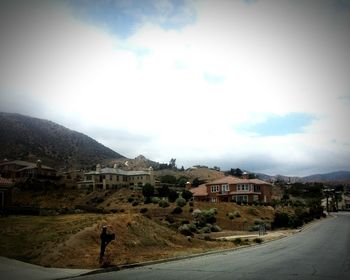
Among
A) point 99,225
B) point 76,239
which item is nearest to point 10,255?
point 76,239

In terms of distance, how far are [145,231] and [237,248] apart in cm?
660

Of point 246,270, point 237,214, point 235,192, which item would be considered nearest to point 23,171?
point 235,192

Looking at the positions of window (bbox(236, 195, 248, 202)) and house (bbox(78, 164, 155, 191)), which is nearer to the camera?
window (bbox(236, 195, 248, 202))

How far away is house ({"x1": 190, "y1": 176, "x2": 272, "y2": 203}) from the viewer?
8744cm

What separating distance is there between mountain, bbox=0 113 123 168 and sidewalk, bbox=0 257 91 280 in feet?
382

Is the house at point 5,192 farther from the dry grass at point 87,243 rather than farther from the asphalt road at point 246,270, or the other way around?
the asphalt road at point 246,270

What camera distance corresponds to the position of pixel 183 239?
90.6 ft

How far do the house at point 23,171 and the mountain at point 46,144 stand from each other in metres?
19.0

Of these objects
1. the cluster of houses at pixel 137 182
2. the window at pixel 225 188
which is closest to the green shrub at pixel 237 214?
the cluster of houses at pixel 137 182

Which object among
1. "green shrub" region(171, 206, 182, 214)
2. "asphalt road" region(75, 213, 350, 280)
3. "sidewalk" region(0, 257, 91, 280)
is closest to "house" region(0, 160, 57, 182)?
"green shrub" region(171, 206, 182, 214)

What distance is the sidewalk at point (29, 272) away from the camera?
14.1 metres

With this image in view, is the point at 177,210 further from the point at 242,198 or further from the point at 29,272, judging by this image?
the point at 29,272

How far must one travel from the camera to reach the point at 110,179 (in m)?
102

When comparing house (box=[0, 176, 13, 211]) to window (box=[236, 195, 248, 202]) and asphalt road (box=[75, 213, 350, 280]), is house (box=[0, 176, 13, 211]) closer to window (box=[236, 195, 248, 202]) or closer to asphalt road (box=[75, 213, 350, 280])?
asphalt road (box=[75, 213, 350, 280])
